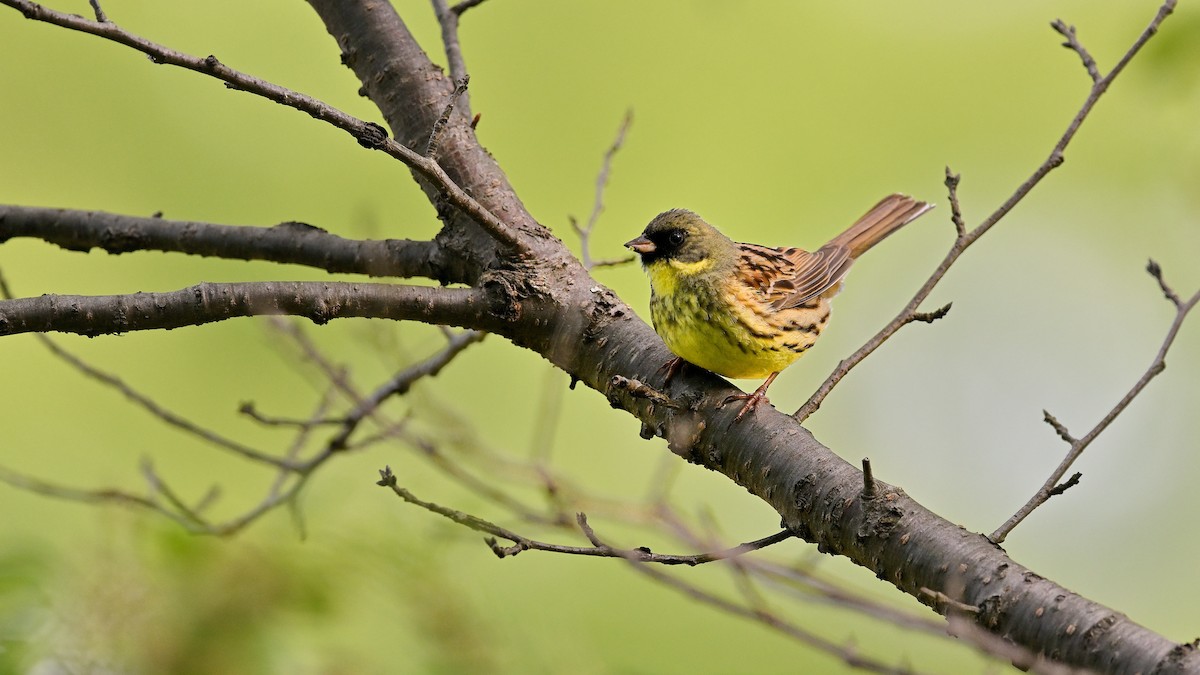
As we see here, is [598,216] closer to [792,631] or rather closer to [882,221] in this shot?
[882,221]

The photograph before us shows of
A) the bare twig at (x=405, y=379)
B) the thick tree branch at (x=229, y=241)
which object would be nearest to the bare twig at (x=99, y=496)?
the bare twig at (x=405, y=379)

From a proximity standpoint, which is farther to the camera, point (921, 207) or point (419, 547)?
point (921, 207)

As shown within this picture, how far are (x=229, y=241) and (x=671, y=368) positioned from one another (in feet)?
2.94

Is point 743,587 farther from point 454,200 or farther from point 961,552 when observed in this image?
point 454,200

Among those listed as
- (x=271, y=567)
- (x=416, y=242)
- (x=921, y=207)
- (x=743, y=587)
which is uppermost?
(x=921, y=207)

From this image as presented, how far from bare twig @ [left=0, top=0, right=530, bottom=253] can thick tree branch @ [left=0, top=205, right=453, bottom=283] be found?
52 centimetres

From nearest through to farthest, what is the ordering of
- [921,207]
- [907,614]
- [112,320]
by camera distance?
[907,614] → [112,320] → [921,207]

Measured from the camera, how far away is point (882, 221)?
3.09 meters

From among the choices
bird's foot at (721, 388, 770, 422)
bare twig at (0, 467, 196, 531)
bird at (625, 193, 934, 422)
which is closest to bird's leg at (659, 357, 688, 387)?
bird at (625, 193, 934, 422)

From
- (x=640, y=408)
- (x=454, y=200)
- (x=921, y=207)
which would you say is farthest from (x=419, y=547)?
(x=921, y=207)

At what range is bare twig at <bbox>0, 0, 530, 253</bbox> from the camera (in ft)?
4.25

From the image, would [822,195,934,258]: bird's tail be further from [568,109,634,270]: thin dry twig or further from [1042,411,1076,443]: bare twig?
[1042,411,1076,443]: bare twig

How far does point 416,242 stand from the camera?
210 centimetres

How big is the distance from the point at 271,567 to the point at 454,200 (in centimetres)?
84
